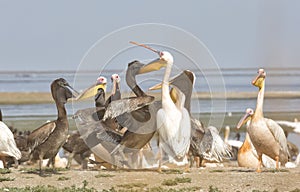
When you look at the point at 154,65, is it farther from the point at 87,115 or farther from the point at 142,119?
the point at 87,115

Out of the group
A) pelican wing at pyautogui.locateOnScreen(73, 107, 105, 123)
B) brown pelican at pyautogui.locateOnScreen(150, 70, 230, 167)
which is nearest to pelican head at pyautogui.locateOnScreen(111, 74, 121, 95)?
pelican wing at pyautogui.locateOnScreen(73, 107, 105, 123)

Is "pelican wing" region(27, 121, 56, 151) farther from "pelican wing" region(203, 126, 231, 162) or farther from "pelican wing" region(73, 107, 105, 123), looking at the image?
"pelican wing" region(203, 126, 231, 162)

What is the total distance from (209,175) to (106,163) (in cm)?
248

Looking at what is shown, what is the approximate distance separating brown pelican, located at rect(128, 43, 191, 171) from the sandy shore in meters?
0.38

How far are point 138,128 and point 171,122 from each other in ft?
2.64

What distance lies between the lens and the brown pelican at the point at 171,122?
10242 mm

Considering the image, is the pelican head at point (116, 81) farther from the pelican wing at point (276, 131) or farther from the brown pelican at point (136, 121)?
the pelican wing at point (276, 131)

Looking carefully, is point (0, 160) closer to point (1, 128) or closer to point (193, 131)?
point (1, 128)

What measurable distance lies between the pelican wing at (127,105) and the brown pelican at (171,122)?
0.97 feet

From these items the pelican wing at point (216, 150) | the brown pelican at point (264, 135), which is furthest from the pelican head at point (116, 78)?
the brown pelican at point (264, 135)

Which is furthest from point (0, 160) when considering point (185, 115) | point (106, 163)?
point (185, 115)

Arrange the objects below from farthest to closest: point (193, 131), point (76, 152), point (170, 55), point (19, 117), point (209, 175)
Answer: point (19, 117) → point (76, 152) → point (193, 131) → point (170, 55) → point (209, 175)

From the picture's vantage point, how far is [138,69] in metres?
11.2

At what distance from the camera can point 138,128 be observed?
35.7 ft
